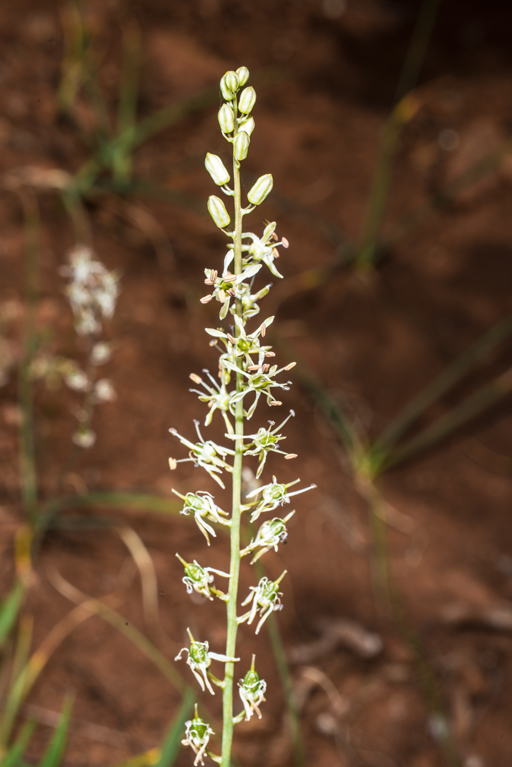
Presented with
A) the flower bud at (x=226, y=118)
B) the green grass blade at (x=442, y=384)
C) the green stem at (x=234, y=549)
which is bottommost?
the green stem at (x=234, y=549)

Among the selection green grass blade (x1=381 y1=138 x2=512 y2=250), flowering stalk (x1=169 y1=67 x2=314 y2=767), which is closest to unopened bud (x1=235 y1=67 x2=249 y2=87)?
flowering stalk (x1=169 y1=67 x2=314 y2=767)

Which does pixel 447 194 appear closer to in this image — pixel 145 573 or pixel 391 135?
pixel 391 135

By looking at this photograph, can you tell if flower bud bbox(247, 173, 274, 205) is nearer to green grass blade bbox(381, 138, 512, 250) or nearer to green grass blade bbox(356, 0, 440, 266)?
green grass blade bbox(356, 0, 440, 266)

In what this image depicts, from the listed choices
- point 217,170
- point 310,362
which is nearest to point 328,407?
point 310,362

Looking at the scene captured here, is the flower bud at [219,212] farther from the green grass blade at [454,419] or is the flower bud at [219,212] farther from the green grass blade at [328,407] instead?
the green grass blade at [454,419]

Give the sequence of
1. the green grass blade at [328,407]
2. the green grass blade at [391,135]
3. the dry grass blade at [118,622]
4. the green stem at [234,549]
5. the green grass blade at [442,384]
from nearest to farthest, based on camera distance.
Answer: the green stem at [234,549]
the dry grass blade at [118,622]
the green grass blade at [328,407]
the green grass blade at [442,384]
the green grass blade at [391,135]

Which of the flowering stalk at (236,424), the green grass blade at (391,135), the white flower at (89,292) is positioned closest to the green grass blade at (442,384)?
the green grass blade at (391,135)

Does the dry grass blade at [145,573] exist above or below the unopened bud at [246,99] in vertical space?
below

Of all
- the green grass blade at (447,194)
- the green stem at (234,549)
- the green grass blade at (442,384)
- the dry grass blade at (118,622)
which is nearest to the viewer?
the green stem at (234,549)

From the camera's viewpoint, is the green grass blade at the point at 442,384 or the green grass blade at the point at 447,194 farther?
the green grass blade at the point at 447,194
